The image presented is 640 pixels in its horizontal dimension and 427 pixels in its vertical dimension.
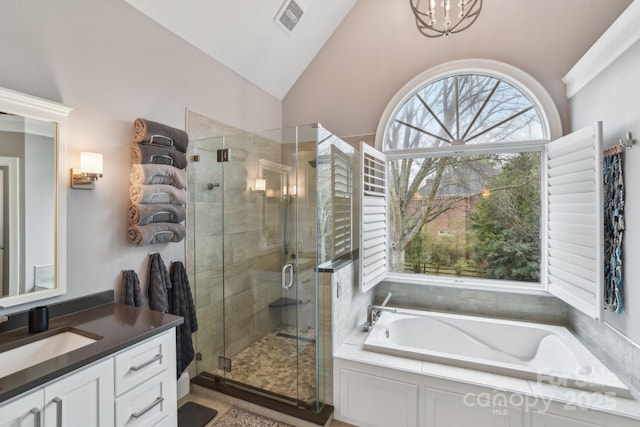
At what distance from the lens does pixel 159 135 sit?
2098mm

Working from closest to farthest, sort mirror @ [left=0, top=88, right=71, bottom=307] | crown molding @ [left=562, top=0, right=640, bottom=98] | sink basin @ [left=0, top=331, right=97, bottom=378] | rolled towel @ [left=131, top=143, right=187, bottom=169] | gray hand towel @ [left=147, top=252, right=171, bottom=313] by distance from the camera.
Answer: sink basin @ [left=0, top=331, right=97, bottom=378] < mirror @ [left=0, top=88, right=71, bottom=307] < crown molding @ [left=562, top=0, right=640, bottom=98] < rolled towel @ [left=131, top=143, right=187, bottom=169] < gray hand towel @ [left=147, top=252, right=171, bottom=313]

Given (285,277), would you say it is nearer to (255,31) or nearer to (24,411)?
(24,411)

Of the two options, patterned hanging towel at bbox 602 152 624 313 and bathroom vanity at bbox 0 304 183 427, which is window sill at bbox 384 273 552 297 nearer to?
patterned hanging towel at bbox 602 152 624 313

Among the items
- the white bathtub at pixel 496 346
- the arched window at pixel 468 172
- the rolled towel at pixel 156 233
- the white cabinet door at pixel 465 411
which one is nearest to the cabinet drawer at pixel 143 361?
the rolled towel at pixel 156 233

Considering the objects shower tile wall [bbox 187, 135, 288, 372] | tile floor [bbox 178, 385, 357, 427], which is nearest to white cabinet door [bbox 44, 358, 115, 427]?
tile floor [bbox 178, 385, 357, 427]

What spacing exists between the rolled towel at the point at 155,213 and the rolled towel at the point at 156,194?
34 mm

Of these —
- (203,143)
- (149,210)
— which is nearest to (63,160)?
(149,210)

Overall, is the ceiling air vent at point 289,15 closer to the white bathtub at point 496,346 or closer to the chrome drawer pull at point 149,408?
the white bathtub at point 496,346

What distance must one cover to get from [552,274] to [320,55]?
10.4ft

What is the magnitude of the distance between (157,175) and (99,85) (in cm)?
61

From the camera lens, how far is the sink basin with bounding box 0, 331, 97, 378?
1.32m

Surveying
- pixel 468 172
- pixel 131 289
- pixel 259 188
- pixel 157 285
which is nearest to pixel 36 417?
pixel 131 289

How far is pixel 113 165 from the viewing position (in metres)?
1.95

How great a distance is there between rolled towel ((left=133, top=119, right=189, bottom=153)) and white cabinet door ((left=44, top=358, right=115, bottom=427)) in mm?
1376
